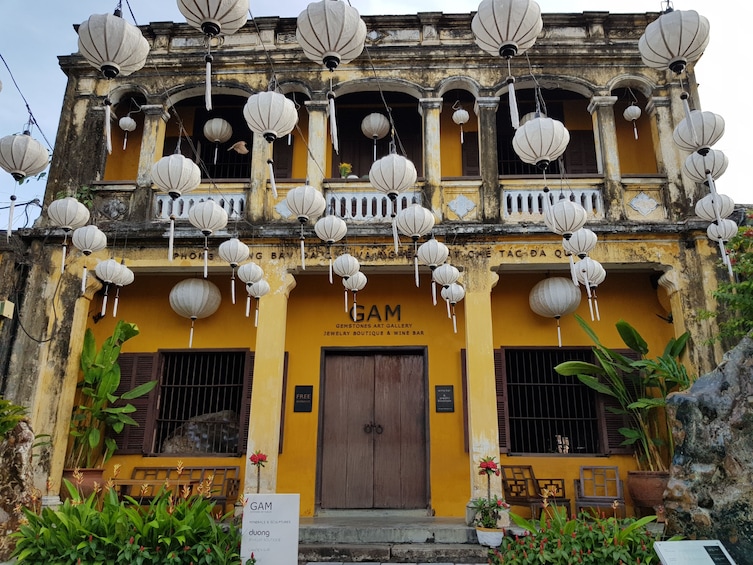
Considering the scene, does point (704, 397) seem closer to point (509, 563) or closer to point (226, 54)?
point (509, 563)

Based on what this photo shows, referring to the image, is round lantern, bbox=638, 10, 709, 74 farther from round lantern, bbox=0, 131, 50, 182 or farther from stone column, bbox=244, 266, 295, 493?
round lantern, bbox=0, 131, 50, 182

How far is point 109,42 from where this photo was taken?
4.81m

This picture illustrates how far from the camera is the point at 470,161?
35.6 feet

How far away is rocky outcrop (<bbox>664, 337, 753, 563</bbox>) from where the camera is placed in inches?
203

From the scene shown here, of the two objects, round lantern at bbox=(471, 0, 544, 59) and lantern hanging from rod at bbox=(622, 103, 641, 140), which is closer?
round lantern at bbox=(471, 0, 544, 59)

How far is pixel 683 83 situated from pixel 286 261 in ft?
23.6

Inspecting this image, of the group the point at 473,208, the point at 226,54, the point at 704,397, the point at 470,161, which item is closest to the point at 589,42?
the point at 470,161

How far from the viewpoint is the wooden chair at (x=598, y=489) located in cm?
852

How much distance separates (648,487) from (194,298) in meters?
7.36

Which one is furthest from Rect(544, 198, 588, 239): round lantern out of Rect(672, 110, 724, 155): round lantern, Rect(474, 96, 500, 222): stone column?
Rect(474, 96, 500, 222): stone column

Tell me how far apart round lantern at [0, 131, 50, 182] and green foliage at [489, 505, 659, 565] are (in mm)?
6433

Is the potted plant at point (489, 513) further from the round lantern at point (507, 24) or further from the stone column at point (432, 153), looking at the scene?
the round lantern at point (507, 24)

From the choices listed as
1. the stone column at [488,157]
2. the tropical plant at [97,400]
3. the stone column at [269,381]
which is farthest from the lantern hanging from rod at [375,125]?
the tropical plant at [97,400]

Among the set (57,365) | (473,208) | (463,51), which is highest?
(463,51)
